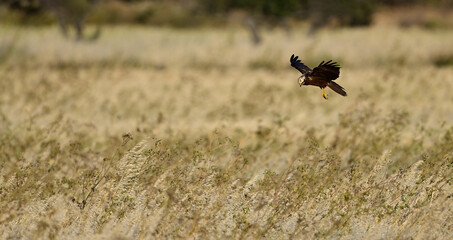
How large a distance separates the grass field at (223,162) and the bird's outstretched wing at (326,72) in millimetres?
962

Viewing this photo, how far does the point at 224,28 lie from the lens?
1236 inches

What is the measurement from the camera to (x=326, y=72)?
295cm

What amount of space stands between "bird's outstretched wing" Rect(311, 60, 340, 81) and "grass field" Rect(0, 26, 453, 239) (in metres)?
0.96

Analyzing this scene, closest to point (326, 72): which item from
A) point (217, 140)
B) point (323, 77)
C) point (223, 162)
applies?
point (323, 77)

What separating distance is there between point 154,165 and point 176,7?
30387 millimetres

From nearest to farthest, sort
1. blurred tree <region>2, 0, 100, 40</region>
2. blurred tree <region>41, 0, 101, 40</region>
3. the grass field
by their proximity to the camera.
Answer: the grass field
blurred tree <region>2, 0, 100, 40</region>
blurred tree <region>41, 0, 101, 40</region>

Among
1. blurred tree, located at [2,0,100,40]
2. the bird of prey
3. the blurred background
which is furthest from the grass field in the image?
blurred tree, located at [2,0,100,40]

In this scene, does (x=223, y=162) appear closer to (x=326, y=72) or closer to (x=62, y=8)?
(x=326, y=72)

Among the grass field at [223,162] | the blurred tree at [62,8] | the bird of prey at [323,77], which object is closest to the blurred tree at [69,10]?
the blurred tree at [62,8]

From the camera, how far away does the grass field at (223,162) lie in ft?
12.2

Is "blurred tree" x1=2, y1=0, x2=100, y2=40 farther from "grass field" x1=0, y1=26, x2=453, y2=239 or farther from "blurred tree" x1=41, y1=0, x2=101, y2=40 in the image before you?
"grass field" x1=0, y1=26, x2=453, y2=239

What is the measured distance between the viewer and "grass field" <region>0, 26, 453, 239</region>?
12.2ft

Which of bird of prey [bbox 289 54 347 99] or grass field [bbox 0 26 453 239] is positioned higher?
bird of prey [bbox 289 54 347 99]

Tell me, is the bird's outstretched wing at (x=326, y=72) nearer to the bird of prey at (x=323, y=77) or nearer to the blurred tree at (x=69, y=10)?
the bird of prey at (x=323, y=77)
